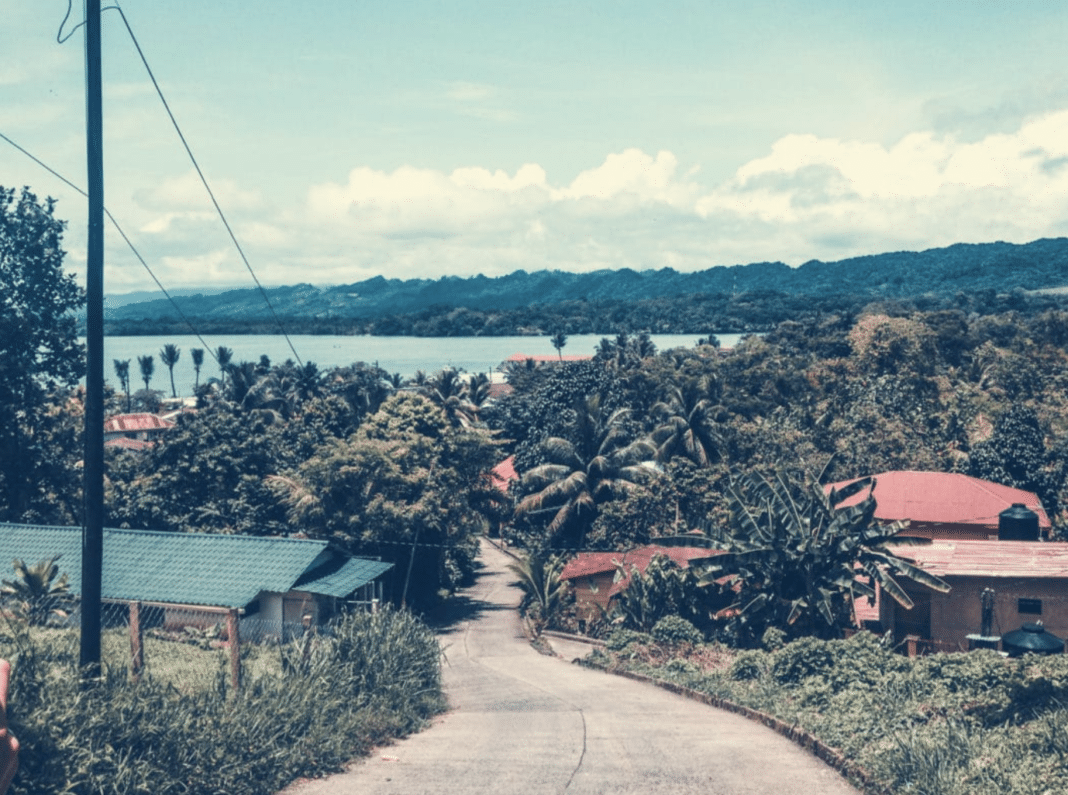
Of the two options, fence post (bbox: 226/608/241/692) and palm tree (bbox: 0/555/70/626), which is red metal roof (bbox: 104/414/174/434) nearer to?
palm tree (bbox: 0/555/70/626)

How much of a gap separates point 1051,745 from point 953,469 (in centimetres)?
3463

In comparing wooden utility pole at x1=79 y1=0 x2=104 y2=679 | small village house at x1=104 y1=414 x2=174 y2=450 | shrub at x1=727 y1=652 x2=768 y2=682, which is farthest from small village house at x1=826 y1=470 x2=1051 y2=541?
small village house at x1=104 y1=414 x2=174 y2=450

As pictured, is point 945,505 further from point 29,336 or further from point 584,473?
point 29,336

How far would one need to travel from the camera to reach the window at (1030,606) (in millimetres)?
23656

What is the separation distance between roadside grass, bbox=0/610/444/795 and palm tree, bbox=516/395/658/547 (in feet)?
80.4

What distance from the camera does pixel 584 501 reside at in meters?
38.8

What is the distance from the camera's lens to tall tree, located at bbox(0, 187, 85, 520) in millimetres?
34281

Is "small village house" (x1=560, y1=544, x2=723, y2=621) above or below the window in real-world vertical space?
below

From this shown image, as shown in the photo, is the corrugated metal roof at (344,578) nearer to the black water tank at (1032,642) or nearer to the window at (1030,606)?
the black water tank at (1032,642)

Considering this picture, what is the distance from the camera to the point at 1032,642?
1969cm

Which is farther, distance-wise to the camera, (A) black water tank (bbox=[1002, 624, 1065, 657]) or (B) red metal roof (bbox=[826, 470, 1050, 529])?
(B) red metal roof (bbox=[826, 470, 1050, 529])

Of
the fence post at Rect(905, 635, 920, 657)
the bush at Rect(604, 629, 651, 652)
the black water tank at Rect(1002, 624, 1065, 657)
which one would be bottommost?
the bush at Rect(604, 629, 651, 652)

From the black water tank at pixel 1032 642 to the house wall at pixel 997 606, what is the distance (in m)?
3.69

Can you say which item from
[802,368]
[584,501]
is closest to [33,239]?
[584,501]
